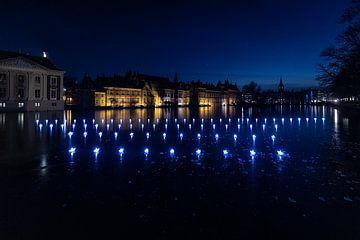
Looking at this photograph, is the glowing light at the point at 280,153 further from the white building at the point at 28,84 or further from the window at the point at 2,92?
the window at the point at 2,92

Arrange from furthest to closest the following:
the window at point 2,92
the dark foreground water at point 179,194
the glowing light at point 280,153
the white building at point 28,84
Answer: the white building at point 28,84 < the window at point 2,92 < the glowing light at point 280,153 < the dark foreground water at point 179,194

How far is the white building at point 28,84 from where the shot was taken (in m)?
65.3

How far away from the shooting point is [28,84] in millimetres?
69750

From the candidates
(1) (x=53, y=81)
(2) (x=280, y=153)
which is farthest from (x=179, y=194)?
(1) (x=53, y=81)

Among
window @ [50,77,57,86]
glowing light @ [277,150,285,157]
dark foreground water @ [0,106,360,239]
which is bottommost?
dark foreground water @ [0,106,360,239]

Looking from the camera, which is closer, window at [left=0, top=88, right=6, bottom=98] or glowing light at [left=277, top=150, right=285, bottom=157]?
glowing light at [left=277, top=150, right=285, bottom=157]

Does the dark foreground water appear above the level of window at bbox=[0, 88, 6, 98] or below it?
below

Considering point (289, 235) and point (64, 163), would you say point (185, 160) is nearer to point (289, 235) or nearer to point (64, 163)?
point (64, 163)

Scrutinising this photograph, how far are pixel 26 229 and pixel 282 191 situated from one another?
6685 millimetres

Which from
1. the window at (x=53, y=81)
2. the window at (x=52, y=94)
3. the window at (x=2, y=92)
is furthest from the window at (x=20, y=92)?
the window at (x=53, y=81)

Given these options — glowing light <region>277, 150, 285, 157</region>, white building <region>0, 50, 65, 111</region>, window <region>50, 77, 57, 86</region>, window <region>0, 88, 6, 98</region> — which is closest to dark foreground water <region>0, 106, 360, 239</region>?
glowing light <region>277, 150, 285, 157</region>

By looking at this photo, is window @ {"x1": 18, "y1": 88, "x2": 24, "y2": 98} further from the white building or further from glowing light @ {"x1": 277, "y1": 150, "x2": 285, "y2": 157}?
glowing light @ {"x1": 277, "y1": 150, "x2": 285, "y2": 157}

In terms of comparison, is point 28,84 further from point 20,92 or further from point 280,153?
point 280,153

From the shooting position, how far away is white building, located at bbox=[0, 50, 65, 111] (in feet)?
214
